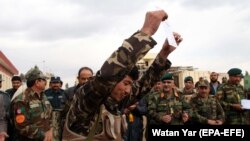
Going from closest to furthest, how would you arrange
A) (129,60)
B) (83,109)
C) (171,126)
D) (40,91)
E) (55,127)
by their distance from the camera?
(129,60) → (83,109) → (40,91) → (55,127) → (171,126)

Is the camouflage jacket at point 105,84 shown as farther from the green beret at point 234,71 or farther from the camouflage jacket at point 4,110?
the green beret at point 234,71

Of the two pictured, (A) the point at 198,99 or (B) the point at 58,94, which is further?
(B) the point at 58,94

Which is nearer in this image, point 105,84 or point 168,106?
point 105,84

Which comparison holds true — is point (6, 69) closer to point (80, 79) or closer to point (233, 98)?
point (233, 98)

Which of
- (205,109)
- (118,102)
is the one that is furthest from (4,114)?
(118,102)

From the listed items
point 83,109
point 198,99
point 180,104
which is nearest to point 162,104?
point 180,104

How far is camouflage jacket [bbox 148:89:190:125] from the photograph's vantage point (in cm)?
829

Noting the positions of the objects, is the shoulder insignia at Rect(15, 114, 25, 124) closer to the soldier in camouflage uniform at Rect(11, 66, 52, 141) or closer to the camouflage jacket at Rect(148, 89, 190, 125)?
the soldier in camouflage uniform at Rect(11, 66, 52, 141)

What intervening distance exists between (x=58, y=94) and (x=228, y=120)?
3.89 m

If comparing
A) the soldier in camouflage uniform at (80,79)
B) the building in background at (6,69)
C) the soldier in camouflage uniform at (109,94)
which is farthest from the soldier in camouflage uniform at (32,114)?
the building in background at (6,69)

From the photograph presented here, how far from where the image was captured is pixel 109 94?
7.90 ft

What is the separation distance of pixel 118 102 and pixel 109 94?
0.86ft

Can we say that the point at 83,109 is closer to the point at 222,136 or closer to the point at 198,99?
the point at 222,136

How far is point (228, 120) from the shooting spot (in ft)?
29.2
